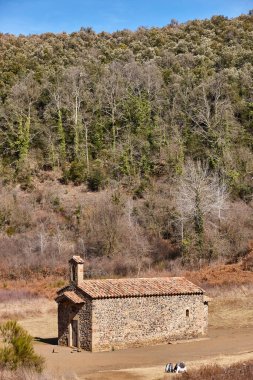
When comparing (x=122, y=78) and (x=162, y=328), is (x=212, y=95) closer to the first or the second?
(x=122, y=78)

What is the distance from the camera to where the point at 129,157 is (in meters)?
67.5

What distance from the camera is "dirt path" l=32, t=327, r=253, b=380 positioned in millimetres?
25359

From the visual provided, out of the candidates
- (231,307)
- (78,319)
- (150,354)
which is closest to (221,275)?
(231,307)

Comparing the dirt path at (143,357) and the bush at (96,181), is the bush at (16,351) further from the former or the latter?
the bush at (96,181)

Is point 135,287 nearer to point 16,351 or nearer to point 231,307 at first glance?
point 231,307

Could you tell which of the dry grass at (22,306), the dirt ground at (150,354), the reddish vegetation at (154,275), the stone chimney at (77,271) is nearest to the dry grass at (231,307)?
the dirt ground at (150,354)

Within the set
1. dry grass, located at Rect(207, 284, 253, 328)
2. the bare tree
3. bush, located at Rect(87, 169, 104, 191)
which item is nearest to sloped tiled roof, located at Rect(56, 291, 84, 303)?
dry grass, located at Rect(207, 284, 253, 328)

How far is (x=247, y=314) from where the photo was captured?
130ft

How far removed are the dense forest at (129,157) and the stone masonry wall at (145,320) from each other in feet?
62.1

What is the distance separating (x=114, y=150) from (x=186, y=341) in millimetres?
37535

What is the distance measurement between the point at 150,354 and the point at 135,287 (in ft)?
14.9

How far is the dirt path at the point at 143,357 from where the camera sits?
25359 millimetres

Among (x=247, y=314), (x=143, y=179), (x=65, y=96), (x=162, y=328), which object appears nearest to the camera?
(x=162, y=328)

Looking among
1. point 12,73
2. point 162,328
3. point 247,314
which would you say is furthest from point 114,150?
point 162,328
